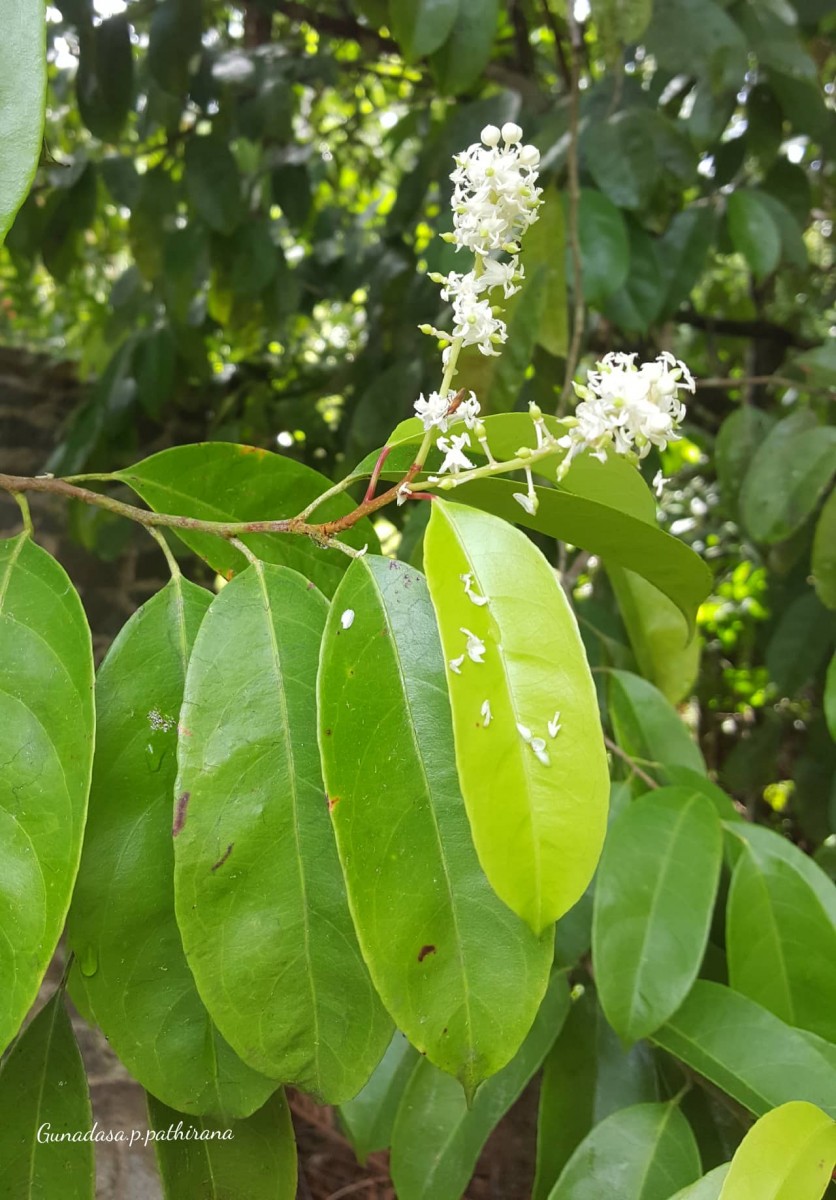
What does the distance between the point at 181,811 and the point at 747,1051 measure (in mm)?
403

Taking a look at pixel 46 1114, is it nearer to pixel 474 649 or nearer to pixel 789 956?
pixel 474 649

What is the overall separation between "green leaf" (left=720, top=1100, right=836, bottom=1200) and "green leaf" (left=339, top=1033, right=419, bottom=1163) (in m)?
0.33

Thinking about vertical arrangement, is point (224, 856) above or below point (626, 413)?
below

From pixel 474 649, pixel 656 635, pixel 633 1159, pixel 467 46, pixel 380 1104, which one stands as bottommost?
pixel 380 1104

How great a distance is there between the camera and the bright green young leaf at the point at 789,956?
0.60 metres

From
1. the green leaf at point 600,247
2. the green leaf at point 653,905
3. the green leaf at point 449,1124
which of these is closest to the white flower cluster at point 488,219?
the green leaf at point 653,905

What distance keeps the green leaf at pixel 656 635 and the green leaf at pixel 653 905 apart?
0.23 meters

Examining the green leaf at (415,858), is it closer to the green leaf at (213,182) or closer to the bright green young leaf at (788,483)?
the bright green young leaf at (788,483)

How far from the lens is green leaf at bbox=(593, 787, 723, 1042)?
21.9 inches

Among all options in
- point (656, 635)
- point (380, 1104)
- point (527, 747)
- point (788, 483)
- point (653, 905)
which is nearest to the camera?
point (527, 747)

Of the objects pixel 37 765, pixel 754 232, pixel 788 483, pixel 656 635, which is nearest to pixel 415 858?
pixel 37 765

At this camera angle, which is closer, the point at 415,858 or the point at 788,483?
the point at 415,858

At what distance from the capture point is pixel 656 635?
0.87 metres

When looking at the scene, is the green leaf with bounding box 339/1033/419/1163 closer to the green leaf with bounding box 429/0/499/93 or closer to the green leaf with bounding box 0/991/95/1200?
the green leaf with bounding box 0/991/95/1200
